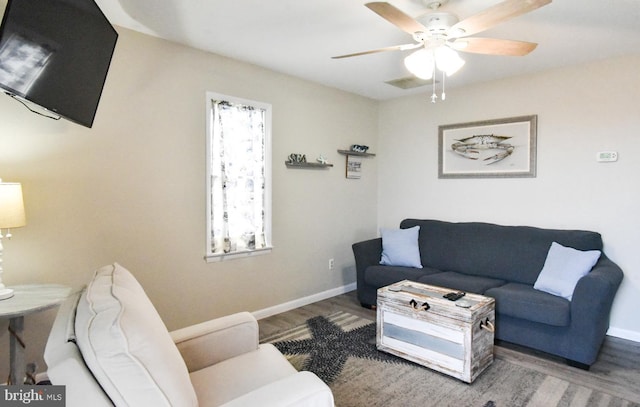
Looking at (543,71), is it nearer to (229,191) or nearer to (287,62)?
(287,62)

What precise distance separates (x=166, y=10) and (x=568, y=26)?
109 inches

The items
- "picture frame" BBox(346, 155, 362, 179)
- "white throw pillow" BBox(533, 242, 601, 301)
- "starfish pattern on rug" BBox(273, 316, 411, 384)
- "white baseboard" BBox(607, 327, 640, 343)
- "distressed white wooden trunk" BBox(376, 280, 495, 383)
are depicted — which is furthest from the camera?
"picture frame" BBox(346, 155, 362, 179)

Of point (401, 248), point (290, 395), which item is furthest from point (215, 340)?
point (401, 248)

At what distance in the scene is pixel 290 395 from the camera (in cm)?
129

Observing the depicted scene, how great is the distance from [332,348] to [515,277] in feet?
6.01

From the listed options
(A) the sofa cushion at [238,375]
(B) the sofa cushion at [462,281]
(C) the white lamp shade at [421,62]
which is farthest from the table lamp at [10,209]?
(B) the sofa cushion at [462,281]

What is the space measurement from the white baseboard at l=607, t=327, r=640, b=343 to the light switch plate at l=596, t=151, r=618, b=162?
151 cm

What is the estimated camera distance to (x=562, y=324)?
2744 mm

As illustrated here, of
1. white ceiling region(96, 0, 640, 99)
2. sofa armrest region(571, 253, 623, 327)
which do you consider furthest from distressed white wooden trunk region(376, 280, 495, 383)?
white ceiling region(96, 0, 640, 99)

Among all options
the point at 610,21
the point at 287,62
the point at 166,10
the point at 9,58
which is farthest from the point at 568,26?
the point at 9,58

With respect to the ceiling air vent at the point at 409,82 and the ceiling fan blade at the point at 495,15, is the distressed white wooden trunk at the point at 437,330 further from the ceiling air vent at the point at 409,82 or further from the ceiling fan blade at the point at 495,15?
the ceiling air vent at the point at 409,82

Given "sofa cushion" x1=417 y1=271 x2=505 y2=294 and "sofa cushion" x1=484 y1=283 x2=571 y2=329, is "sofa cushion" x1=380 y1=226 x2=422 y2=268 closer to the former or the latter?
"sofa cushion" x1=417 y1=271 x2=505 y2=294

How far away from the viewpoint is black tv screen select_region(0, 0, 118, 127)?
5.36 ft

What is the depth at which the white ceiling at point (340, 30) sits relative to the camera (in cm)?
240
